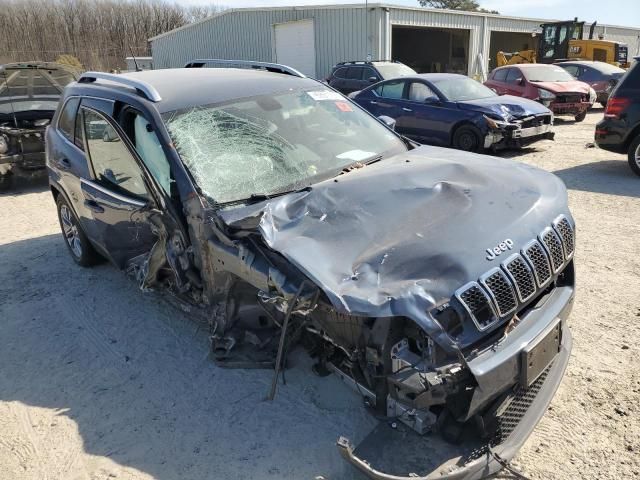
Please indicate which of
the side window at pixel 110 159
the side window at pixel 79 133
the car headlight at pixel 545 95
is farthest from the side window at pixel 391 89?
the side window at pixel 110 159

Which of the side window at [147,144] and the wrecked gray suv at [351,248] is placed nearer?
the wrecked gray suv at [351,248]

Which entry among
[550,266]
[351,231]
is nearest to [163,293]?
[351,231]

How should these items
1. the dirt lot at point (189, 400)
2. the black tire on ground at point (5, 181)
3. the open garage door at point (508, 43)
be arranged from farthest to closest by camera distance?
the open garage door at point (508, 43) < the black tire on ground at point (5, 181) < the dirt lot at point (189, 400)

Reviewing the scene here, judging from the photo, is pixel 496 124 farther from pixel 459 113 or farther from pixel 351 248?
pixel 351 248

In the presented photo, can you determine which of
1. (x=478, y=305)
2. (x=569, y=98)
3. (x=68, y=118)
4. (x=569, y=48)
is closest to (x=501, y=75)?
(x=569, y=98)

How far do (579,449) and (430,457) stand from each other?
2.61ft

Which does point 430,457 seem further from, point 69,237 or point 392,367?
point 69,237

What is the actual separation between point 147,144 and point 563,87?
12877mm

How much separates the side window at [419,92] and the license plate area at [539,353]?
8144 mm

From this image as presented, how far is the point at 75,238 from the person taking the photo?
17.2ft

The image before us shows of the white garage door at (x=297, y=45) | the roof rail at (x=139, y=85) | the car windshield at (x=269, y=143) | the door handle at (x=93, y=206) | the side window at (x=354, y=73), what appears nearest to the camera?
the car windshield at (x=269, y=143)

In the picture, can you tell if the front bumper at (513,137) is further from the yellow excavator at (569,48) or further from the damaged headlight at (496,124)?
the yellow excavator at (569,48)

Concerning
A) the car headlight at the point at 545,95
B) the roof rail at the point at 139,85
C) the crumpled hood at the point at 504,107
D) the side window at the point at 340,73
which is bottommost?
the car headlight at the point at 545,95

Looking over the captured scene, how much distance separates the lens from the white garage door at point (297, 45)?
22359mm
